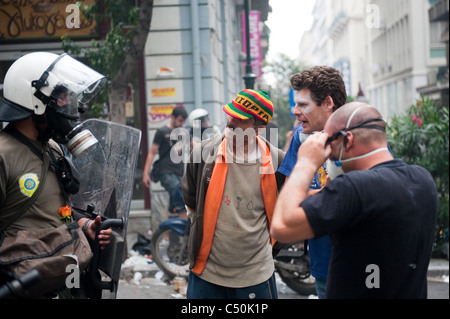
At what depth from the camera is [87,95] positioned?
3426 mm

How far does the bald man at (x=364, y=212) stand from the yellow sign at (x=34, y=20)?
7.66 metres

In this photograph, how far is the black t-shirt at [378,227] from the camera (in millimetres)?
2312

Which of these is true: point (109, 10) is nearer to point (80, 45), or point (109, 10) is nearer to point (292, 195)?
point (80, 45)

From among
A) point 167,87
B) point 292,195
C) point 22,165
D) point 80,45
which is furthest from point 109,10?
point 292,195

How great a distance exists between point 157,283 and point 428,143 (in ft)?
14.7

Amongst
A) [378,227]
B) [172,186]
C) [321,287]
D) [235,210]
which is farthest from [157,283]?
[378,227]

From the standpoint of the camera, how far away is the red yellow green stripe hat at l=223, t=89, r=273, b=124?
399 cm

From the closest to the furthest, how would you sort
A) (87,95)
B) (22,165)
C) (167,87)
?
(22,165) < (87,95) < (167,87)

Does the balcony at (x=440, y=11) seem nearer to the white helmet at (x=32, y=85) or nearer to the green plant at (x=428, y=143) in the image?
the green plant at (x=428, y=143)

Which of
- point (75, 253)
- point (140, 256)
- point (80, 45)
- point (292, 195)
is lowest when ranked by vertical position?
point (140, 256)

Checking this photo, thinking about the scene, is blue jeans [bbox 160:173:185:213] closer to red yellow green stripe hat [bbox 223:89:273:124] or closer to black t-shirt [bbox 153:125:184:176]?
black t-shirt [bbox 153:125:184:176]

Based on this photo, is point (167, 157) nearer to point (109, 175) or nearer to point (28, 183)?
point (109, 175)

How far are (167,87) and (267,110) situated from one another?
660cm

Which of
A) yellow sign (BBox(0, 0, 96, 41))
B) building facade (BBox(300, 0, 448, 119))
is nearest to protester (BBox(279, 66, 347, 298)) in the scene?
yellow sign (BBox(0, 0, 96, 41))
